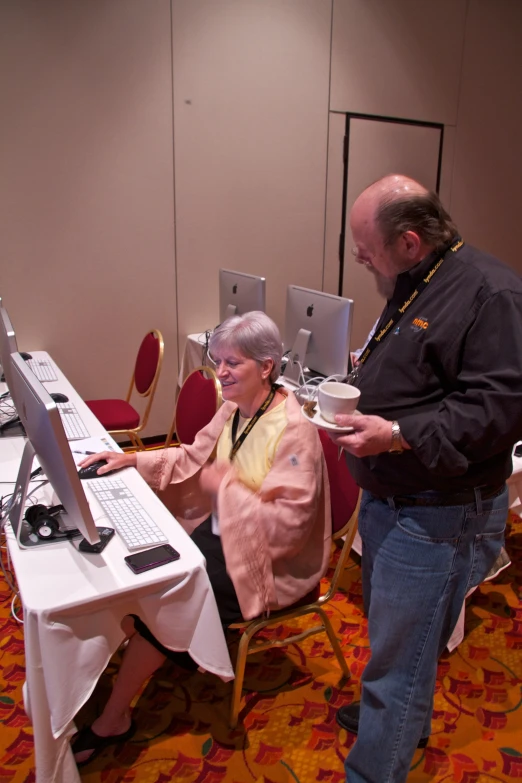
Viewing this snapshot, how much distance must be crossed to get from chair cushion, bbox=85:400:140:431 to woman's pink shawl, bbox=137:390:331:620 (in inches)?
62.7

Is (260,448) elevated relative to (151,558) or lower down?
elevated

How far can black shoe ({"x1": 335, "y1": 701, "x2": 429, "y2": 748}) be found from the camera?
1895 mm

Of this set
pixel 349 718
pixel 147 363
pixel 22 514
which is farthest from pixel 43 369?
pixel 349 718

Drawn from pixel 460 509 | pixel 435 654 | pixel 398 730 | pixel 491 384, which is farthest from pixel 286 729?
pixel 491 384

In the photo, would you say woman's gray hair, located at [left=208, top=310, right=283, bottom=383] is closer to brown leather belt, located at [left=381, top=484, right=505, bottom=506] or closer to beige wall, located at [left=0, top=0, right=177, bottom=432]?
brown leather belt, located at [left=381, top=484, right=505, bottom=506]

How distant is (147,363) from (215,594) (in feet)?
6.40

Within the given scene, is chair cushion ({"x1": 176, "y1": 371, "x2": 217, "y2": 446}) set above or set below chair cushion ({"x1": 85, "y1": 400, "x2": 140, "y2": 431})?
above

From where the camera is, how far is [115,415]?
334cm

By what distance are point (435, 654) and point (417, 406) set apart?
63cm

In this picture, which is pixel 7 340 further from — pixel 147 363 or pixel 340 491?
pixel 147 363

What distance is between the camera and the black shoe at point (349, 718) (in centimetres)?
189

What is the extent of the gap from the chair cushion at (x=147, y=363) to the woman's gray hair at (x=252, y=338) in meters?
1.47

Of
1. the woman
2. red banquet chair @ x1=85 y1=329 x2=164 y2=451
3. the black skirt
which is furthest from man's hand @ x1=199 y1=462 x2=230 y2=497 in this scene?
red banquet chair @ x1=85 y1=329 x2=164 y2=451

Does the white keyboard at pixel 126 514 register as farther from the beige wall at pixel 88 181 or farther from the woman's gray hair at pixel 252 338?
the beige wall at pixel 88 181
